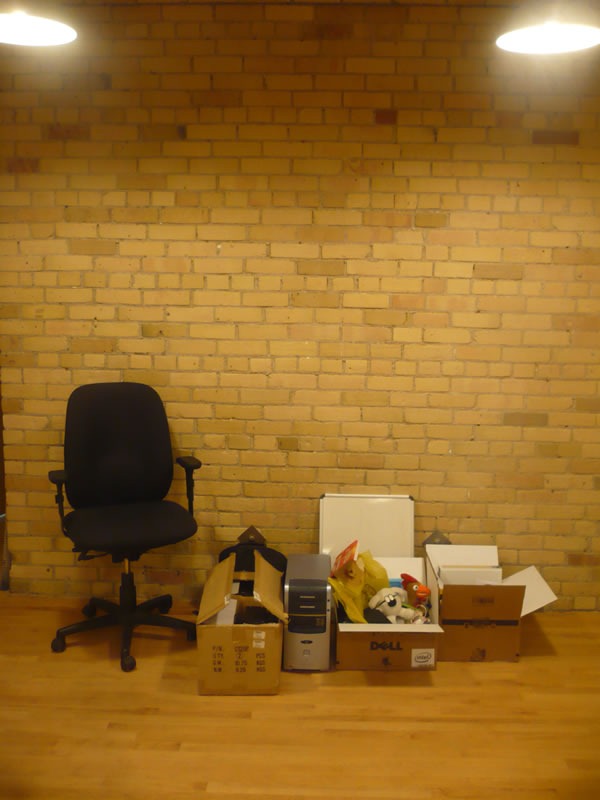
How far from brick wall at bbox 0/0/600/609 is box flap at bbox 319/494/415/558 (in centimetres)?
9

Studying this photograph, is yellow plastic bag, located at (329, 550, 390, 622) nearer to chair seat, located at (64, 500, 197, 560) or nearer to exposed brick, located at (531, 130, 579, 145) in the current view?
chair seat, located at (64, 500, 197, 560)

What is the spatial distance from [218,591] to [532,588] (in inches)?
60.1

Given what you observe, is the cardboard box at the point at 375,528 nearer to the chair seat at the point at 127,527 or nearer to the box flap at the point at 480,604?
the box flap at the point at 480,604

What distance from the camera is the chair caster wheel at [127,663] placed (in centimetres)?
323

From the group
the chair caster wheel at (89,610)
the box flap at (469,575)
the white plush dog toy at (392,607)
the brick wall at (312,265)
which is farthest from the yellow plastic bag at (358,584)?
the chair caster wheel at (89,610)

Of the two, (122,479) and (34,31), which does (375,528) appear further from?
(34,31)

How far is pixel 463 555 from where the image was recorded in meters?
3.70

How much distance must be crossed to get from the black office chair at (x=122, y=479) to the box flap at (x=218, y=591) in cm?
24

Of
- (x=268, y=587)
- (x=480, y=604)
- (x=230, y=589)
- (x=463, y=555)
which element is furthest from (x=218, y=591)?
(x=463, y=555)

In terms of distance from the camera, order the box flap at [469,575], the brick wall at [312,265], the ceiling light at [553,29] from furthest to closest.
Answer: the brick wall at [312,265] → the box flap at [469,575] → the ceiling light at [553,29]

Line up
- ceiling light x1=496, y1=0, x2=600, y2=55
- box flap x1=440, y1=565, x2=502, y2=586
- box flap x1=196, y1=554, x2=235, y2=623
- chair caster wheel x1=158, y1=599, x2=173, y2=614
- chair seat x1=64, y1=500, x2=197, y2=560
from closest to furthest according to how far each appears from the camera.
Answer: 1. ceiling light x1=496, y1=0, x2=600, y2=55
2. box flap x1=196, y1=554, x2=235, y2=623
3. chair seat x1=64, y1=500, x2=197, y2=560
4. box flap x1=440, y1=565, x2=502, y2=586
5. chair caster wheel x1=158, y1=599, x2=173, y2=614

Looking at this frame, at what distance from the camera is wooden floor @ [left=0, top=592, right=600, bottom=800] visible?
2531 mm

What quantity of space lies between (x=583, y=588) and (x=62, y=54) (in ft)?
12.1

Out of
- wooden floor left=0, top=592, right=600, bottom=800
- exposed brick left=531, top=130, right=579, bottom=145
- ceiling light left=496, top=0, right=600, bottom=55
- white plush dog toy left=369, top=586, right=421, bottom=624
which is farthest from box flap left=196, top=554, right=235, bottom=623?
exposed brick left=531, top=130, right=579, bottom=145
